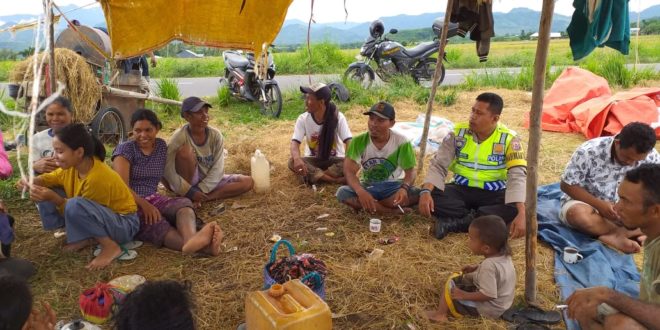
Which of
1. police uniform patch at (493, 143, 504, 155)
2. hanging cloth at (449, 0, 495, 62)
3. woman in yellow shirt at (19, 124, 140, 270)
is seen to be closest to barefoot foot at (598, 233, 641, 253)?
police uniform patch at (493, 143, 504, 155)

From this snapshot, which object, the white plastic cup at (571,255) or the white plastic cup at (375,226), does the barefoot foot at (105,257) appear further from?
the white plastic cup at (571,255)

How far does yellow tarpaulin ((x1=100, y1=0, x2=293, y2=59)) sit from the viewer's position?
3.15 meters

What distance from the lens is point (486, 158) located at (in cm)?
371

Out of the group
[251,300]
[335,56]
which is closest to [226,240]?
[251,300]

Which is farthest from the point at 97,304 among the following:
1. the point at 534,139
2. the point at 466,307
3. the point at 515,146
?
the point at 515,146

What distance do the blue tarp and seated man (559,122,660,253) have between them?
0.10 m

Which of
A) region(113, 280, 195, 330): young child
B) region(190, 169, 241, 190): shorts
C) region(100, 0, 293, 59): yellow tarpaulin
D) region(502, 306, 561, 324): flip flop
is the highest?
region(100, 0, 293, 59): yellow tarpaulin

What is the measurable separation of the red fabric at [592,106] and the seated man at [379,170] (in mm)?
3020

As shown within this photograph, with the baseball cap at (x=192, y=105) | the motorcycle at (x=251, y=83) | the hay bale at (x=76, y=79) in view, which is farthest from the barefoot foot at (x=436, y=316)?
the motorcycle at (x=251, y=83)

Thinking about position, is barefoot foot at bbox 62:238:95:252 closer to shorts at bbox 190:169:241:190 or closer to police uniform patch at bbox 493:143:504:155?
shorts at bbox 190:169:241:190

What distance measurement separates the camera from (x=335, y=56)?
49.0ft

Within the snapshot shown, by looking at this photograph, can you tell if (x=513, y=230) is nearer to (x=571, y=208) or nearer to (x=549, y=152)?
(x=571, y=208)

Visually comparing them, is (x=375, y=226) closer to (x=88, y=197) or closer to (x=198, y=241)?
(x=198, y=241)

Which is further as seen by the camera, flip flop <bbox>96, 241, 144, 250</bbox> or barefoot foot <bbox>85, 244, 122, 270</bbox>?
flip flop <bbox>96, 241, 144, 250</bbox>
